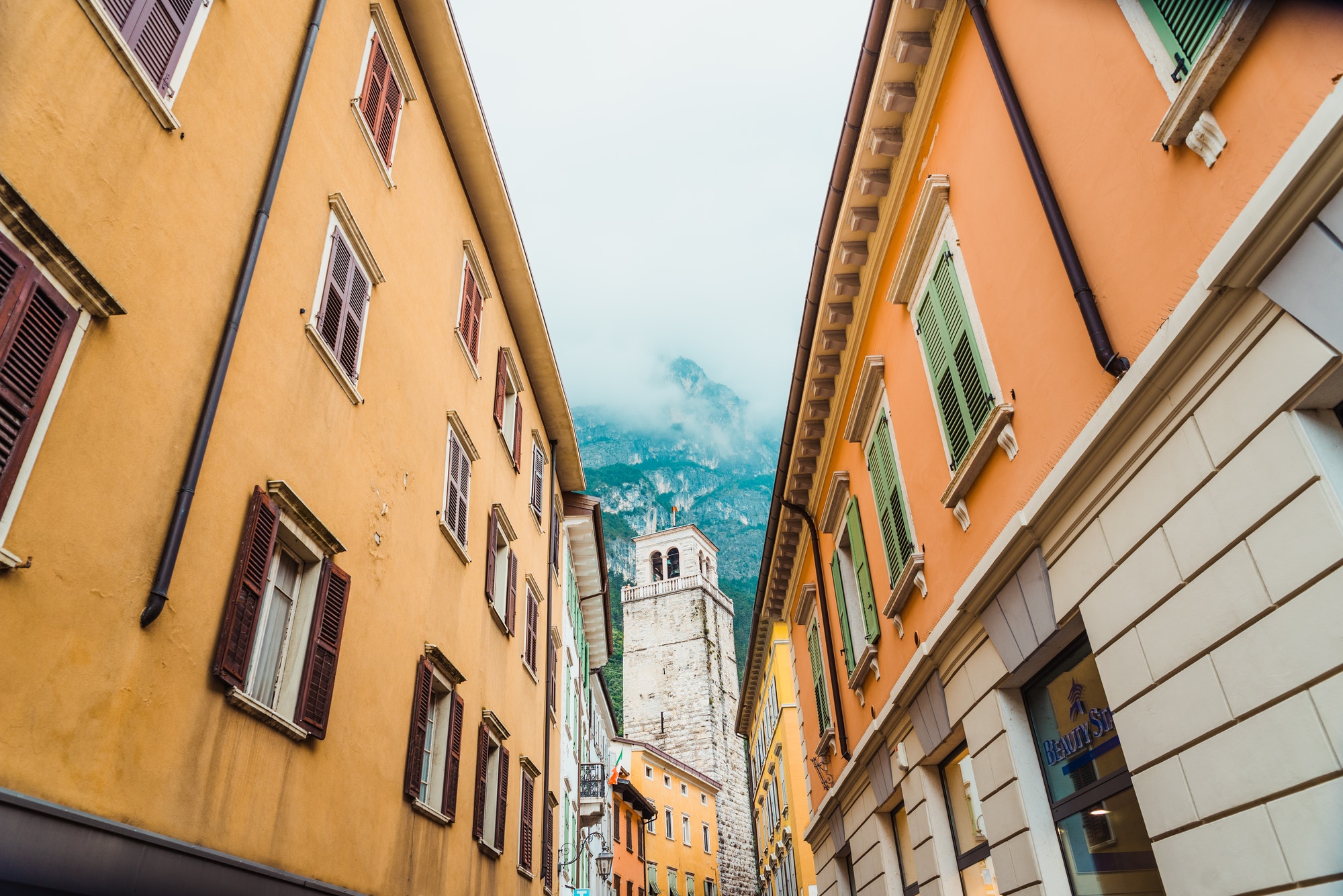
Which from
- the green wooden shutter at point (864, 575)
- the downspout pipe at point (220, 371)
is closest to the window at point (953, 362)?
the green wooden shutter at point (864, 575)

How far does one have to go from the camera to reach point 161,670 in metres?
5.04

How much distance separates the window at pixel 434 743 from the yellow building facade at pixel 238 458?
0.04 meters

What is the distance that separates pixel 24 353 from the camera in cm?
423

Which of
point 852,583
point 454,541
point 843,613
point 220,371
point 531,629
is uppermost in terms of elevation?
point 531,629

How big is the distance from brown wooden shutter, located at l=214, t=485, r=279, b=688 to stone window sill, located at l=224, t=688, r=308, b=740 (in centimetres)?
8

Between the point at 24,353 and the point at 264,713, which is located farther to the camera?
the point at 264,713

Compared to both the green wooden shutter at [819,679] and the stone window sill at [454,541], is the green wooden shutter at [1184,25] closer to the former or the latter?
the stone window sill at [454,541]

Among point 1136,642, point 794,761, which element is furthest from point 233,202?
point 794,761

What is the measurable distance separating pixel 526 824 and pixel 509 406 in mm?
6787

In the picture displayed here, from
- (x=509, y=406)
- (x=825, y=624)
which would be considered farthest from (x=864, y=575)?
(x=509, y=406)

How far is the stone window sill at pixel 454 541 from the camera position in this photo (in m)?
10.5

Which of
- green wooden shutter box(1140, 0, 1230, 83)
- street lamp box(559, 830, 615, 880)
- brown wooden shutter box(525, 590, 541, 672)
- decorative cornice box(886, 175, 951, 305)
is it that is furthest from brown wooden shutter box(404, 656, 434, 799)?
street lamp box(559, 830, 615, 880)

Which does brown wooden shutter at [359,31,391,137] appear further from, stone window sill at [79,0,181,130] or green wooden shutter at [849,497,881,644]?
green wooden shutter at [849,497,881,644]

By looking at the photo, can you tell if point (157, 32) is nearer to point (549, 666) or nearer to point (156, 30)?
point (156, 30)
